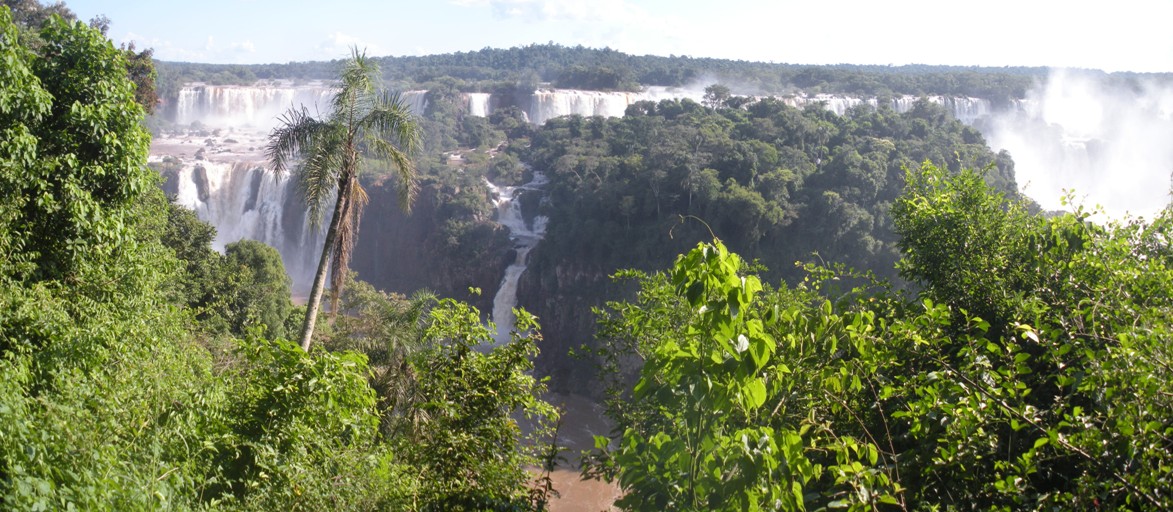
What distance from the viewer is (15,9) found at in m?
26.5

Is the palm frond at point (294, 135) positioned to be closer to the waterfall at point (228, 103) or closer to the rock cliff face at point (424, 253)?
the rock cliff face at point (424, 253)

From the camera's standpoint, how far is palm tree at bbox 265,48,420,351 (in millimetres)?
10234

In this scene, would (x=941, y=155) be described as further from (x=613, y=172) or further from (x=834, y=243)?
(x=613, y=172)

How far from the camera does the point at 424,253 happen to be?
131ft

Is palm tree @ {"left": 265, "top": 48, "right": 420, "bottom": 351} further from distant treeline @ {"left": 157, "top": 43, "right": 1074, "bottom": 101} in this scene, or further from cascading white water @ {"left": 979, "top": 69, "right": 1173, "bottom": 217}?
cascading white water @ {"left": 979, "top": 69, "right": 1173, "bottom": 217}

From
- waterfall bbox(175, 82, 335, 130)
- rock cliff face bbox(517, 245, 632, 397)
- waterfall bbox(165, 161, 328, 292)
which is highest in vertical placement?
waterfall bbox(175, 82, 335, 130)

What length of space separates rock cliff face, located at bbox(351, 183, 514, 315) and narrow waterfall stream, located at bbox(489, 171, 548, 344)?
487 millimetres

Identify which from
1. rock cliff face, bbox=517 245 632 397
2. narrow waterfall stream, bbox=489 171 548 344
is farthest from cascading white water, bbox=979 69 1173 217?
rock cliff face, bbox=517 245 632 397

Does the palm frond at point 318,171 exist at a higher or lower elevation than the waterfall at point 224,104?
lower

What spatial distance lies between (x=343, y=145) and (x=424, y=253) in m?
30.0

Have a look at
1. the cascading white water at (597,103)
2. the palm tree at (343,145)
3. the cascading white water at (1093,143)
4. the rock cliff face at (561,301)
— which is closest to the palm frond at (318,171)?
the palm tree at (343,145)

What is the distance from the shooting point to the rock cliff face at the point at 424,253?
36500 mm

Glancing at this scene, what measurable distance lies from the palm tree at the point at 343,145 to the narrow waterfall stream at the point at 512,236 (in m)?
21.0

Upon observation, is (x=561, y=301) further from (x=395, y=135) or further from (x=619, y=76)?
(x=619, y=76)
